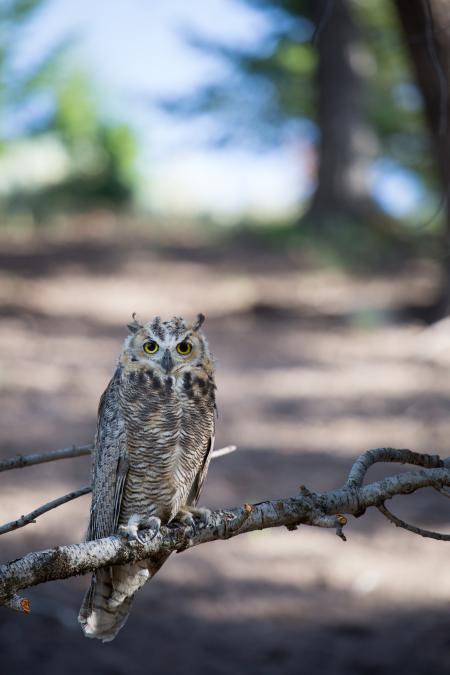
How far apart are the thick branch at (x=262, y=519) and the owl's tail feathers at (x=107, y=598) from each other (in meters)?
0.56

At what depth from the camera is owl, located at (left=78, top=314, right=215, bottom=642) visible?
271 centimetres

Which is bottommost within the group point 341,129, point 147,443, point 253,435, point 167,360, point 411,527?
point 253,435

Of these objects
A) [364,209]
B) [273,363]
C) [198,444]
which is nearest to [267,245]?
[364,209]

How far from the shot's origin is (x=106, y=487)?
290cm

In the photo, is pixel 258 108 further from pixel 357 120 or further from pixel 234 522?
pixel 234 522

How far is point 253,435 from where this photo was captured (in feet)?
23.8

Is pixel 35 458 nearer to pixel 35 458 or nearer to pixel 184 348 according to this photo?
pixel 35 458

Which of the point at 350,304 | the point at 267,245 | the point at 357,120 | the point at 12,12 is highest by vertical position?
the point at 12,12

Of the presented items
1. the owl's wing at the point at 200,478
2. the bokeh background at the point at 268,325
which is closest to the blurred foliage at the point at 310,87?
the bokeh background at the point at 268,325

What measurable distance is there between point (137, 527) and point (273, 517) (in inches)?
21.9

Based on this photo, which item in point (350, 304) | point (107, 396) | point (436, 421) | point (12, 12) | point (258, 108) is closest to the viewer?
point (107, 396)

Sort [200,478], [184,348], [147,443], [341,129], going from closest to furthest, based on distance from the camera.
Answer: [184,348], [147,443], [200,478], [341,129]

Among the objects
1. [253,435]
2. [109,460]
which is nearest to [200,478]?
[109,460]

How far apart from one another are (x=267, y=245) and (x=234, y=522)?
35.2ft
